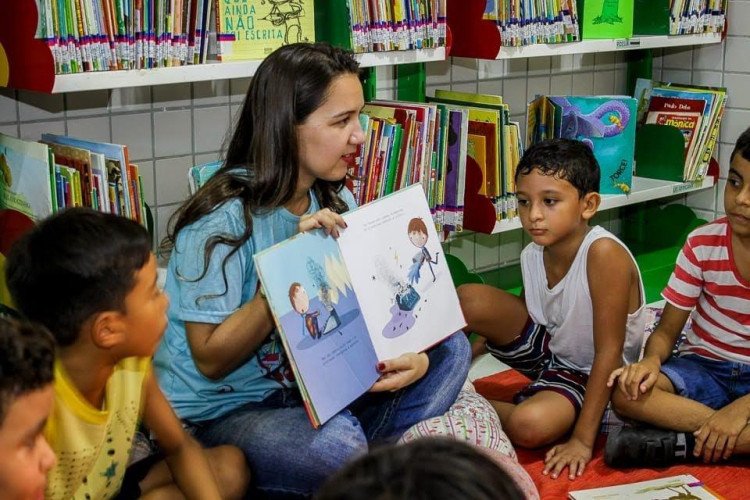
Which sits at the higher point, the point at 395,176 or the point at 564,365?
the point at 395,176

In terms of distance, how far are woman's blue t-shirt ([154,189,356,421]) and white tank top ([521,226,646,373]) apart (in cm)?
67

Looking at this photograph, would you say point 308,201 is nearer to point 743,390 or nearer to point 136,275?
point 136,275

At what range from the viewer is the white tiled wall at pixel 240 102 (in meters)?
2.40

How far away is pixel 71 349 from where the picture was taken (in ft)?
4.77

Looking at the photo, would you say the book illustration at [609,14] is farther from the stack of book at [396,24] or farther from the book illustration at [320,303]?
the book illustration at [320,303]

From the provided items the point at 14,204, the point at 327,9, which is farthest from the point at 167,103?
the point at 14,204

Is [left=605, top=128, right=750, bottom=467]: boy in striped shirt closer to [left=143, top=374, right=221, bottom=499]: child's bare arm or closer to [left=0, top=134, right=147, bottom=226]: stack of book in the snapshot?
[left=143, top=374, right=221, bottom=499]: child's bare arm

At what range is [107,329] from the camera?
1453 mm

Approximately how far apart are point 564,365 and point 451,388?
1.34 ft

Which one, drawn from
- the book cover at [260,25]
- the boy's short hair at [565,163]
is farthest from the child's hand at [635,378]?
the book cover at [260,25]

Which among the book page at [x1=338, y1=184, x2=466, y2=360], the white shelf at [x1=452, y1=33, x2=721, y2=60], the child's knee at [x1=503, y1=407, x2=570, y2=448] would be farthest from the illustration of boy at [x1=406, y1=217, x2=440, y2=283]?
the white shelf at [x1=452, y1=33, x2=721, y2=60]

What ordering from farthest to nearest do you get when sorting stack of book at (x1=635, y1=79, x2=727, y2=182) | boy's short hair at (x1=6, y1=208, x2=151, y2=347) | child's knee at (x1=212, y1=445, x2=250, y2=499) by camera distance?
stack of book at (x1=635, y1=79, x2=727, y2=182), child's knee at (x1=212, y1=445, x2=250, y2=499), boy's short hair at (x1=6, y1=208, x2=151, y2=347)

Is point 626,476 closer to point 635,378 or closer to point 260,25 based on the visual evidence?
point 635,378

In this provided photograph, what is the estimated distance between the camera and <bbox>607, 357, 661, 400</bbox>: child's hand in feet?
7.15
